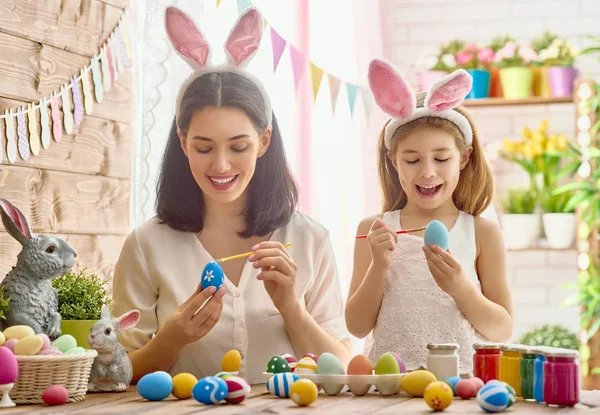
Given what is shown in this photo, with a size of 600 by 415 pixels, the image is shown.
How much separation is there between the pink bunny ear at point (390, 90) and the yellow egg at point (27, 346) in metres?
0.85

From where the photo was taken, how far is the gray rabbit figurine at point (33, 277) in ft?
4.43

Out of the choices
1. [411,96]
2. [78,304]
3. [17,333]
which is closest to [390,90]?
[411,96]

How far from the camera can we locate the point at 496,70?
394 centimetres

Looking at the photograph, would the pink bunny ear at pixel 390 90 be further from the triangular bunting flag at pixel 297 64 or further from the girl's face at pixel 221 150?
the triangular bunting flag at pixel 297 64

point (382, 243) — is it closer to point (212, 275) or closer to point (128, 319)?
point (212, 275)

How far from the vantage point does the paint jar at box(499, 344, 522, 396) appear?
132cm

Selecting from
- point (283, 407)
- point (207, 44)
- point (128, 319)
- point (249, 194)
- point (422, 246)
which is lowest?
point (283, 407)

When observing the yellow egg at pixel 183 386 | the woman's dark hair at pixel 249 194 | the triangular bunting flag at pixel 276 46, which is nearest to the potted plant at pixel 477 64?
the triangular bunting flag at pixel 276 46

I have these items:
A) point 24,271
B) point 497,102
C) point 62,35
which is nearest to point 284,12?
point 62,35

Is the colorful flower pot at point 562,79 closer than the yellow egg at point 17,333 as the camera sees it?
No

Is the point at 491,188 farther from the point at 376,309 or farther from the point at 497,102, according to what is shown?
the point at 497,102

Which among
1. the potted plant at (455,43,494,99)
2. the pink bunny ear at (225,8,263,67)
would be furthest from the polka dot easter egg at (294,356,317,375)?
the potted plant at (455,43,494,99)

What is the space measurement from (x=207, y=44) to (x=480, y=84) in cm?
243

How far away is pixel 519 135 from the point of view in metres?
4.18
